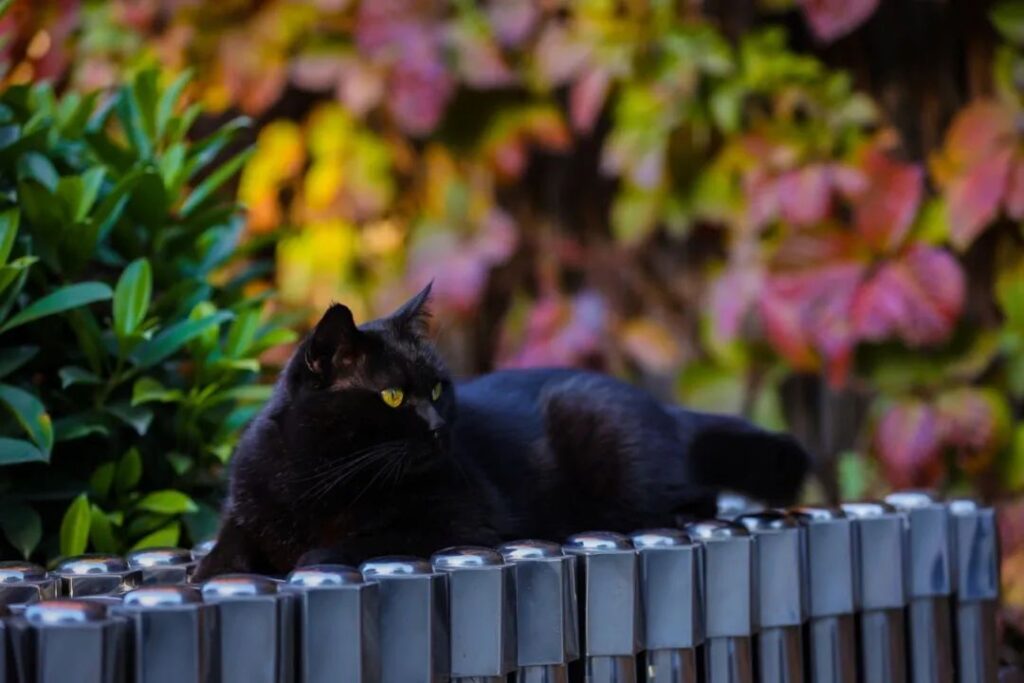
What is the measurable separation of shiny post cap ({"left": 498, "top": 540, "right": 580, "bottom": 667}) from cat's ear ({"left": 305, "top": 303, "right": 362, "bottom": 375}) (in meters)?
0.32

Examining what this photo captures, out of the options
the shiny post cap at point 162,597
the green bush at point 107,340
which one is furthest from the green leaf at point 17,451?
the shiny post cap at point 162,597

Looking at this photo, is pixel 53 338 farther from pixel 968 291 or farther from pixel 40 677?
pixel 968 291

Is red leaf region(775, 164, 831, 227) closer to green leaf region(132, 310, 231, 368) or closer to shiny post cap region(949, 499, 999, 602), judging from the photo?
shiny post cap region(949, 499, 999, 602)

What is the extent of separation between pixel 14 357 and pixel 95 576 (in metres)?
0.37

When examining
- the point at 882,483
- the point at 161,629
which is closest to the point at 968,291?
the point at 882,483

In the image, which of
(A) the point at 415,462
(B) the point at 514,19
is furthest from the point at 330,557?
(B) the point at 514,19

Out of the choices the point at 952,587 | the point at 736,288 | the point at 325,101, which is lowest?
the point at 952,587

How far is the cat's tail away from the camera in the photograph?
5.34 ft

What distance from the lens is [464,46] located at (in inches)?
101

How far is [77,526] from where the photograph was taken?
4.50 ft

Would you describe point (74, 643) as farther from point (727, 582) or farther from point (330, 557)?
point (727, 582)

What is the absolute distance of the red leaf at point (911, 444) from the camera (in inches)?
87.8

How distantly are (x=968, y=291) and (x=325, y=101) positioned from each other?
4.82 feet

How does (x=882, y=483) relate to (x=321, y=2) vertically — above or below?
below
